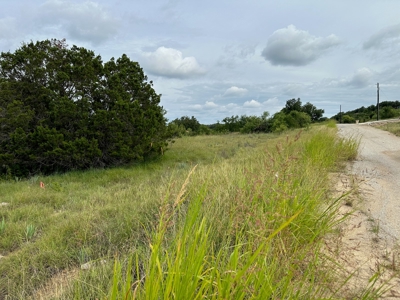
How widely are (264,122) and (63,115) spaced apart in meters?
→ 37.0

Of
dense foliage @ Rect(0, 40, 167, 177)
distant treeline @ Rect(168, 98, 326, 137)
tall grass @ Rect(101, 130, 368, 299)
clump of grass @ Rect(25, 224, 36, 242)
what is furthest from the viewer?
distant treeline @ Rect(168, 98, 326, 137)

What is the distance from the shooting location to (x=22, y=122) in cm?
911

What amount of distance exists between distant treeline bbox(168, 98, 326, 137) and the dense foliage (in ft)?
10.3

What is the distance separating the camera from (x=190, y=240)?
60.4 inches

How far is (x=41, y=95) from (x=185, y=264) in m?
10.3

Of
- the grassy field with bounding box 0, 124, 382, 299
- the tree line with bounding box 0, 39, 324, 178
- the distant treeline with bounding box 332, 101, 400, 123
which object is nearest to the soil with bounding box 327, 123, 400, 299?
the grassy field with bounding box 0, 124, 382, 299

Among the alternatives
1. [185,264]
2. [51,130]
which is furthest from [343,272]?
[51,130]

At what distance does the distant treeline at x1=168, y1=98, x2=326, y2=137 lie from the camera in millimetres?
35781

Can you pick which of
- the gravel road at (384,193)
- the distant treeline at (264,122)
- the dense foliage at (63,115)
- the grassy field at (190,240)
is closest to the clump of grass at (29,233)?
the grassy field at (190,240)

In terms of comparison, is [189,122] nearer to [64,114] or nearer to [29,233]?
[64,114]

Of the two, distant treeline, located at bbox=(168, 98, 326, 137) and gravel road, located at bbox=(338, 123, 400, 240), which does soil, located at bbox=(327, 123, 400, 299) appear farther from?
distant treeline, located at bbox=(168, 98, 326, 137)

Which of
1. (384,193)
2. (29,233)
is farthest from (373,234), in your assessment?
(29,233)

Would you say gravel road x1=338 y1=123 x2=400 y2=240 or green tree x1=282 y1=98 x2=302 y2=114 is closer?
gravel road x1=338 y1=123 x2=400 y2=240

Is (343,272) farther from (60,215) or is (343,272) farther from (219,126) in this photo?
(219,126)
